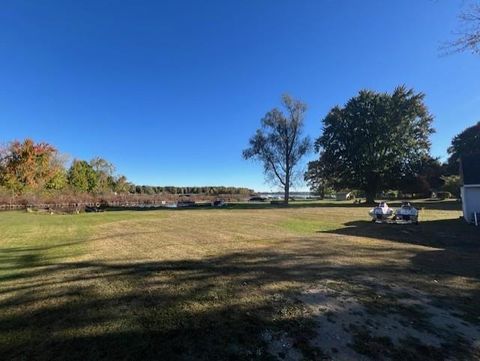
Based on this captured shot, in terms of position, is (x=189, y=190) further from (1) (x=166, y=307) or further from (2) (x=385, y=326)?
(2) (x=385, y=326)

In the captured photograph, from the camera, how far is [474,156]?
2028cm

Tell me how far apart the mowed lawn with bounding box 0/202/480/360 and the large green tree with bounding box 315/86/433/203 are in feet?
104

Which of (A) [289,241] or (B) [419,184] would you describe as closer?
(A) [289,241]

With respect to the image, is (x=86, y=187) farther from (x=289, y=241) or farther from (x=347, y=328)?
(x=347, y=328)

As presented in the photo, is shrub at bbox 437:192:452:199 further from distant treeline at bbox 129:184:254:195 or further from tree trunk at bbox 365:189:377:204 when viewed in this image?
distant treeline at bbox 129:184:254:195

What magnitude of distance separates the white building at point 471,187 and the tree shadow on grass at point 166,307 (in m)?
14.2

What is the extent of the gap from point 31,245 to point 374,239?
12.0 meters

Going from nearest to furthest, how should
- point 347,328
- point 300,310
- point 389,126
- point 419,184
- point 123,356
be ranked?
point 123,356, point 347,328, point 300,310, point 389,126, point 419,184

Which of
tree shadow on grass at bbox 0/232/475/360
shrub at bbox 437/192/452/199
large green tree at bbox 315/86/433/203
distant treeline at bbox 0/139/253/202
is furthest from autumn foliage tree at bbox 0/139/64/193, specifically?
shrub at bbox 437/192/452/199

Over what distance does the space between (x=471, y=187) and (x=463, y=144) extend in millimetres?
37993

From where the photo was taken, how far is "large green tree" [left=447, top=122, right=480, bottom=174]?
48344 mm

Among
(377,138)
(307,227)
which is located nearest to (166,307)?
(307,227)

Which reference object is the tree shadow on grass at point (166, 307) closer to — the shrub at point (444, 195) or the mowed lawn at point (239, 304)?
the mowed lawn at point (239, 304)

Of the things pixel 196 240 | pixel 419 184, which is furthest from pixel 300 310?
pixel 419 184
